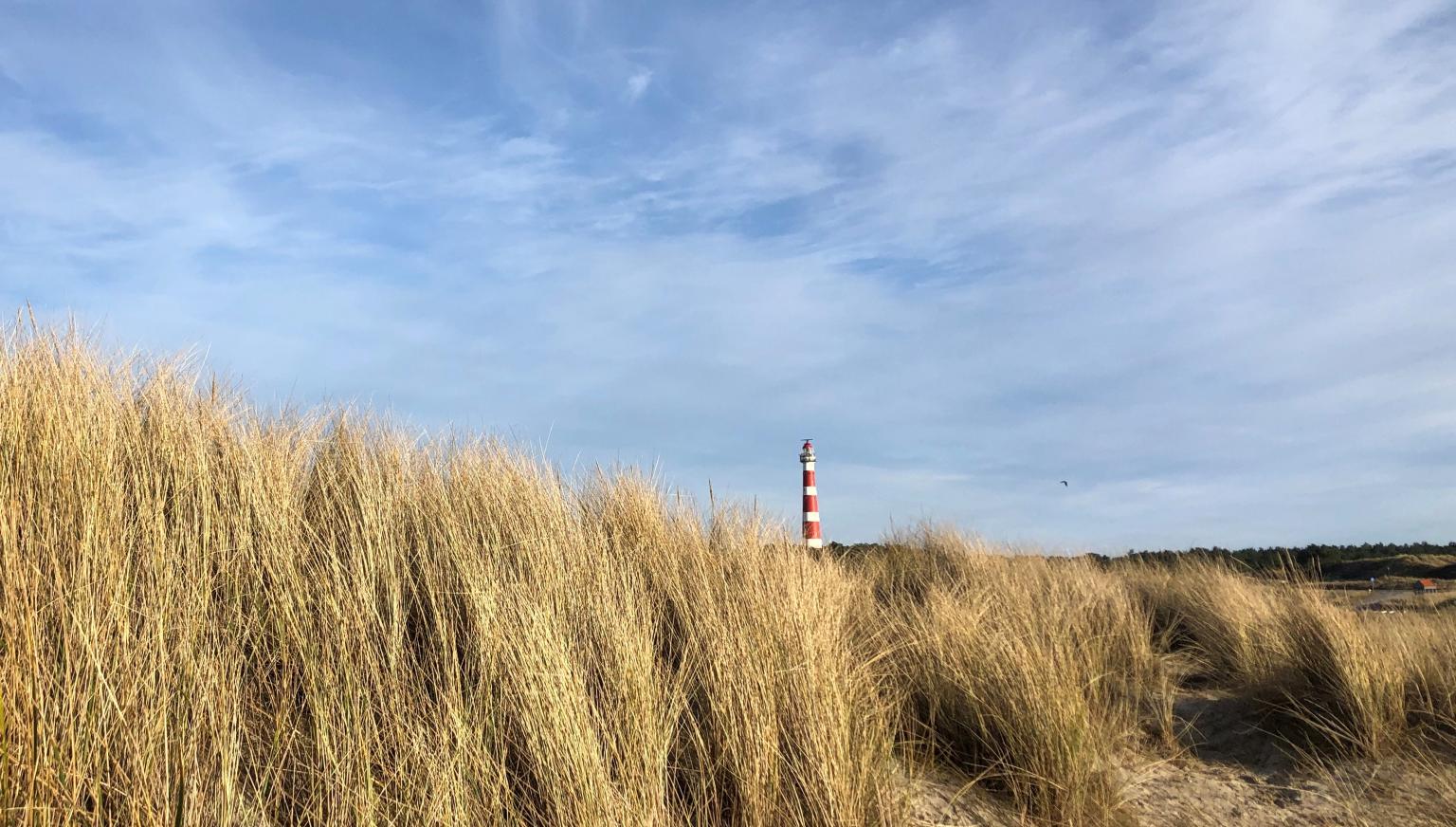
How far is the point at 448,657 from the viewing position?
3.45 m

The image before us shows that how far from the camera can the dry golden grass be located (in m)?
2.82

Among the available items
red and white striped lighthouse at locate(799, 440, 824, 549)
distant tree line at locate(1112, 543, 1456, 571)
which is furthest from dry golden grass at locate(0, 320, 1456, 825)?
distant tree line at locate(1112, 543, 1456, 571)

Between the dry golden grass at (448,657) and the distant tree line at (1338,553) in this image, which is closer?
the dry golden grass at (448,657)

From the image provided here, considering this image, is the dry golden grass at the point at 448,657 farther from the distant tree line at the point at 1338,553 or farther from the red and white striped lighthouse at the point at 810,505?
the distant tree line at the point at 1338,553

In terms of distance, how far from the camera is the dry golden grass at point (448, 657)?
9.24ft

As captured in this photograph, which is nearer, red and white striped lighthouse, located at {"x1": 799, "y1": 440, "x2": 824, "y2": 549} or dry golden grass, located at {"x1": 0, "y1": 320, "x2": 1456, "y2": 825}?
dry golden grass, located at {"x1": 0, "y1": 320, "x2": 1456, "y2": 825}

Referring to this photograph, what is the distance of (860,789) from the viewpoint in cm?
347

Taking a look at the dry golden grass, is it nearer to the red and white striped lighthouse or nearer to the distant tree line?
the red and white striped lighthouse

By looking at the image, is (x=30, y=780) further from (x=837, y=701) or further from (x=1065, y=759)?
(x=1065, y=759)

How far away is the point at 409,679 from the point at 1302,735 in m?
5.05

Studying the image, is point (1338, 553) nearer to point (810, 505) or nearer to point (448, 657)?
point (810, 505)

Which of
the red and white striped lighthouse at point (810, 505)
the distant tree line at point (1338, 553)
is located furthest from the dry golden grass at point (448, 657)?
the distant tree line at point (1338, 553)

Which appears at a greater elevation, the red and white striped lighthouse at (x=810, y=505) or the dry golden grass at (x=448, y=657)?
the red and white striped lighthouse at (x=810, y=505)

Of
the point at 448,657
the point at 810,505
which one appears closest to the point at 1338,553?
the point at 810,505
